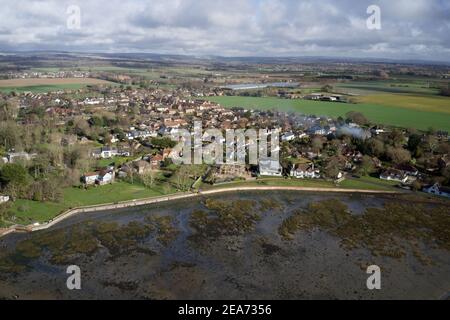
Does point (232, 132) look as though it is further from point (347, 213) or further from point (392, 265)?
point (392, 265)

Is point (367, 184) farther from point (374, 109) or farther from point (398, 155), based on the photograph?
point (374, 109)

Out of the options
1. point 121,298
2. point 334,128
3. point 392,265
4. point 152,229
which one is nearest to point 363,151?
point 334,128

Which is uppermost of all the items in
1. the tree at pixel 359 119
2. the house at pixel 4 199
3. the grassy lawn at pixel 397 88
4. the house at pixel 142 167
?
the grassy lawn at pixel 397 88

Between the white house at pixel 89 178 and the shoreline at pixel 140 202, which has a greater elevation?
the white house at pixel 89 178

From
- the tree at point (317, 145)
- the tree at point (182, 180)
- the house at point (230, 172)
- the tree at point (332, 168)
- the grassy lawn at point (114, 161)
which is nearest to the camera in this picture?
the tree at point (182, 180)

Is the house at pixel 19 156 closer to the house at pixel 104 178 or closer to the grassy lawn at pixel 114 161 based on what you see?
the grassy lawn at pixel 114 161

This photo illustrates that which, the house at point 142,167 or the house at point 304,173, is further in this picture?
the house at point 304,173

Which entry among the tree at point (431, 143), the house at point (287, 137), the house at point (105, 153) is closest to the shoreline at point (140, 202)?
the house at point (105, 153)

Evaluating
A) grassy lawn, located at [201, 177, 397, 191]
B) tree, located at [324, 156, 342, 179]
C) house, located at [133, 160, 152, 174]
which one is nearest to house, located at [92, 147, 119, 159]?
house, located at [133, 160, 152, 174]
